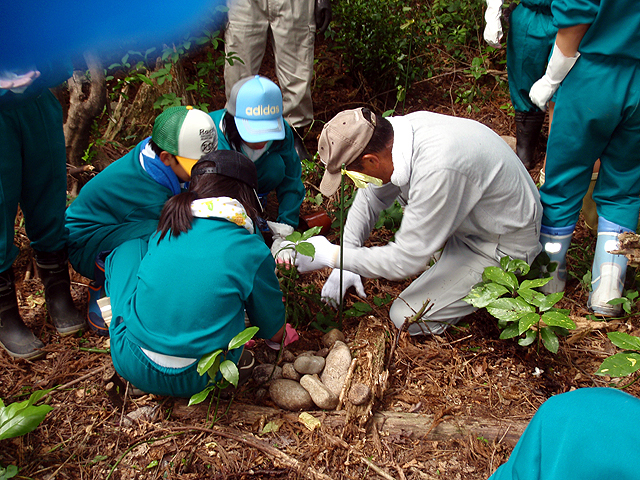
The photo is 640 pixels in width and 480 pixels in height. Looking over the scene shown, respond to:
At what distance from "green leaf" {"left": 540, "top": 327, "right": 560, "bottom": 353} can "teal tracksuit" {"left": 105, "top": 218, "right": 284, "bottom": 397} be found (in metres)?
1.11

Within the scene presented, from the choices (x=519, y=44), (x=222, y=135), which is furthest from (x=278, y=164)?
(x=519, y=44)

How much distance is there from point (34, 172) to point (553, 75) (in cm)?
238

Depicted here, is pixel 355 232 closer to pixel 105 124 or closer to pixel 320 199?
pixel 320 199

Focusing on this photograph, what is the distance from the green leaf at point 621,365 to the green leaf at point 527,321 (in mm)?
327

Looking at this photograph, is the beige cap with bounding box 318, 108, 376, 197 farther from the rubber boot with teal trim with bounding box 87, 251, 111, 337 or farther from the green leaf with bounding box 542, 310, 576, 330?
the rubber boot with teal trim with bounding box 87, 251, 111, 337

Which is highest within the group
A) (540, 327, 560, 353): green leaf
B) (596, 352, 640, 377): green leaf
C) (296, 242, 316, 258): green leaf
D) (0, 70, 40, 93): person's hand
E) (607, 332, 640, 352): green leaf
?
(0, 70, 40, 93): person's hand

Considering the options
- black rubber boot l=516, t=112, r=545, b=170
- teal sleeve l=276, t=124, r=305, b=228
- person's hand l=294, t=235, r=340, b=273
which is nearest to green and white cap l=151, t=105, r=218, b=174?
person's hand l=294, t=235, r=340, b=273

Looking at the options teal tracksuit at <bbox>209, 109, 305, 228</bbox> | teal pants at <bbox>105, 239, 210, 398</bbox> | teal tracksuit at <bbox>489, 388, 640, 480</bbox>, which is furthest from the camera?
teal tracksuit at <bbox>209, 109, 305, 228</bbox>

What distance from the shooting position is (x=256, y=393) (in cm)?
197

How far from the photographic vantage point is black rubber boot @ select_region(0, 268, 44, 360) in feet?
6.91

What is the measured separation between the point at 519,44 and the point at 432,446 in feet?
8.28

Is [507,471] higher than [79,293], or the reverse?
[507,471]

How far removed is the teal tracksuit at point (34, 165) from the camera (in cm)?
187

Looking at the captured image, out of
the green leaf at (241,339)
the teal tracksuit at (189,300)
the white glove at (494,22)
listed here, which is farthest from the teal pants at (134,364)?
the white glove at (494,22)
